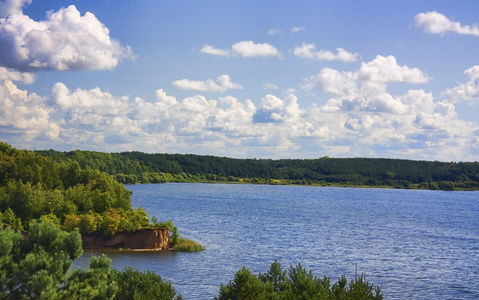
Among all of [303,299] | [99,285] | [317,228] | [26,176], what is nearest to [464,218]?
[317,228]

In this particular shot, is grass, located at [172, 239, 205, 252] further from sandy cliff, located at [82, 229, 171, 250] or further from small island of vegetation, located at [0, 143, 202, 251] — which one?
sandy cliff, located at [82, 229, 171, 250]

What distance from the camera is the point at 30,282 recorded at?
27.2 metres

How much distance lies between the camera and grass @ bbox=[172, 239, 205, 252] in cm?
8025

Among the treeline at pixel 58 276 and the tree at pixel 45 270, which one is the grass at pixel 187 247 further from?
the tree at pixel 45 270

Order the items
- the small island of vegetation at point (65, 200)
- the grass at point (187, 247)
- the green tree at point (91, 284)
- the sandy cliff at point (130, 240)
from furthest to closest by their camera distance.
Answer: the grass at point (187, 247), the small island of vegetation at point (65, 200), the sandy cliff at point (130, 240), the green tree at point (91, 284)

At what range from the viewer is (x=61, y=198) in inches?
3356

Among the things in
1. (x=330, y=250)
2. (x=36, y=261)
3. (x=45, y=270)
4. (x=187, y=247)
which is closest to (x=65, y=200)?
(x=187, y=247)

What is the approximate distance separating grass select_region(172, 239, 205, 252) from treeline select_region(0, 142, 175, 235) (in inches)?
130

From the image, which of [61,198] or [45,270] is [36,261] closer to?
[45,270]

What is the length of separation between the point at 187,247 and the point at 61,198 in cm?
2392

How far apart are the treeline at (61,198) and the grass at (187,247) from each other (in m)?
3.29

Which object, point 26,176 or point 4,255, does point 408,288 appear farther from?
point 26,176

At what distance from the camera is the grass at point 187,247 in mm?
80250

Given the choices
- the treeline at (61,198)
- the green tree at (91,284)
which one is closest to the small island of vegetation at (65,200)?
the treeline at (61,198)
